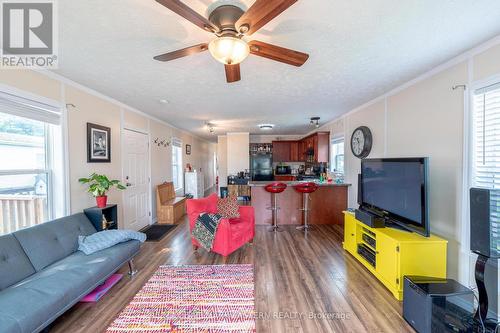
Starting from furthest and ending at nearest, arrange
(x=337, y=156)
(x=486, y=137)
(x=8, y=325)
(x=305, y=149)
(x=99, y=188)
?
1. (x=305, y=149)
2. (x=337, y=156)
3. (x=99, y=188)
4. (x=486, y=137)
5. (x=8, y=325)

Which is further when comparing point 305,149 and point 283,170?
point 283,170

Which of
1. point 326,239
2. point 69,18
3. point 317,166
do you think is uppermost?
point 69,18

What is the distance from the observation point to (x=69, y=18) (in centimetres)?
155

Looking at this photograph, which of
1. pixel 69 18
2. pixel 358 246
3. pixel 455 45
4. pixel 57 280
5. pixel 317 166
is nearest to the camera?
pixel 69 18

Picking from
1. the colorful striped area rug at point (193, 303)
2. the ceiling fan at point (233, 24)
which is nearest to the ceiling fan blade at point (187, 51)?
the ceiling fan at point (233, 24)

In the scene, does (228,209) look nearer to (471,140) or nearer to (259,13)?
(259,13)

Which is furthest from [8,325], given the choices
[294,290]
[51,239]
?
[294,290]

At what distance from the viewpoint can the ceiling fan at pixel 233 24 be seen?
44.7 inches

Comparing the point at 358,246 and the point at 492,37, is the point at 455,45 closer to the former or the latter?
the point at 492,37

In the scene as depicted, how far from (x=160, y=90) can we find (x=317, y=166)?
520cm

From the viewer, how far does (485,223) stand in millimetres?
1530

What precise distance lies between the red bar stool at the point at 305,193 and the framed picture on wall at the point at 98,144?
3.43 m

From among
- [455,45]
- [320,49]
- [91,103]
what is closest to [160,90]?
[91,103]

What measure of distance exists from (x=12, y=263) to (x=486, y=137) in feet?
14.4
